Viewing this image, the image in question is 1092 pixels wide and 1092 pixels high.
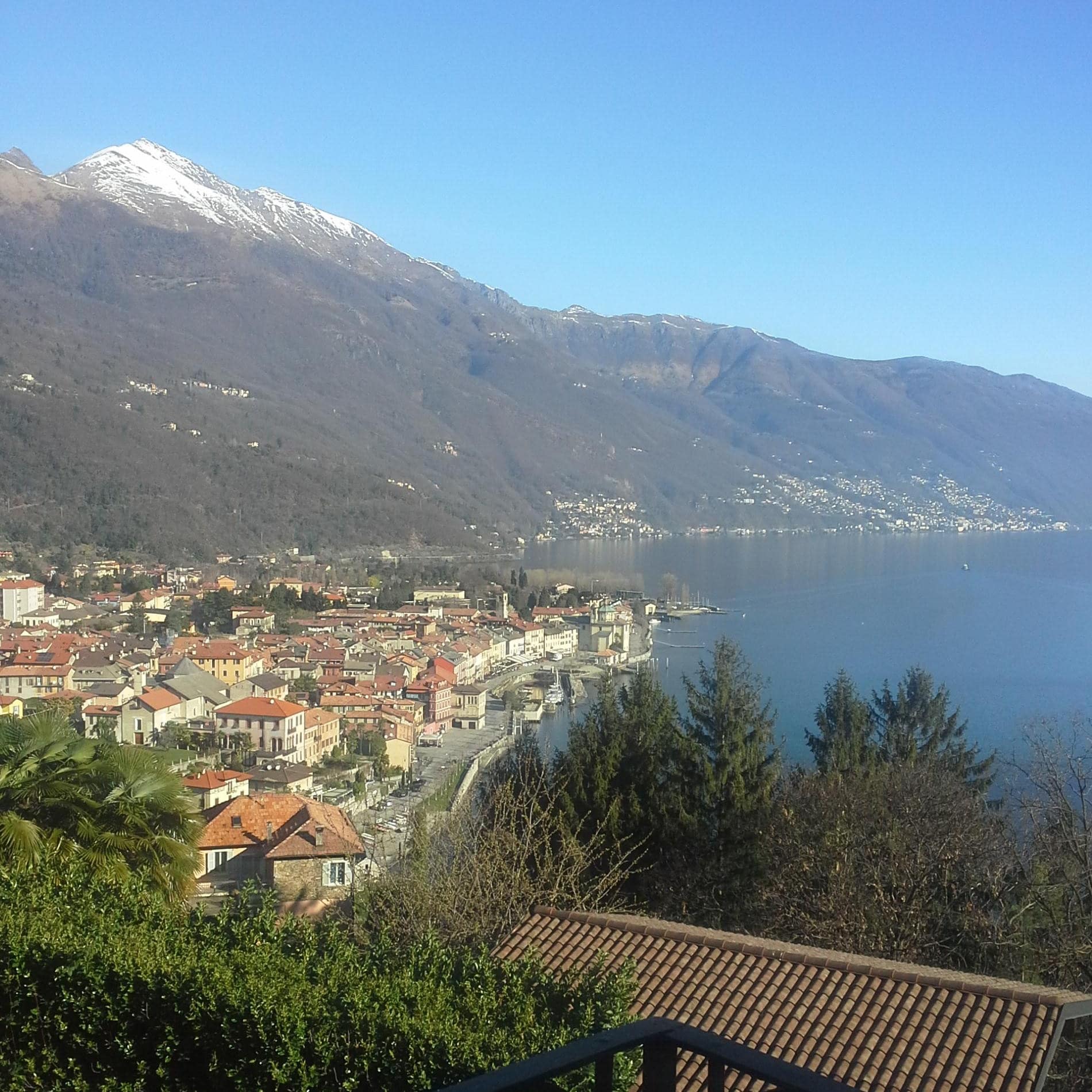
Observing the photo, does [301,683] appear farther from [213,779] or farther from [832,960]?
[832,960]

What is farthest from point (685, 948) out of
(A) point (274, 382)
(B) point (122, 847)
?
(A) point (274, 382)

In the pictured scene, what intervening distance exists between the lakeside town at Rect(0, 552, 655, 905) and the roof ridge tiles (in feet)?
5.53

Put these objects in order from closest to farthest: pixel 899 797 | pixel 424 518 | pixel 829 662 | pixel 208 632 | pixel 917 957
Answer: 1. pixel 917 957
2. pixel 899 797
3. pixel 829 662
4. pixel 208 632
5. pixel 424 518

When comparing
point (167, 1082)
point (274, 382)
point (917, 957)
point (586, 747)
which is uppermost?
point (274, 382)

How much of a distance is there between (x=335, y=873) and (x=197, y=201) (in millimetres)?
156820

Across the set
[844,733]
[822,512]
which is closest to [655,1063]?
[844,733]

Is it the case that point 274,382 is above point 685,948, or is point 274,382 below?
above

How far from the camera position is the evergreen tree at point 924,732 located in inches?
464

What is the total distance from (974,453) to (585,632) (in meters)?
131

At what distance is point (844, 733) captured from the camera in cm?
1280

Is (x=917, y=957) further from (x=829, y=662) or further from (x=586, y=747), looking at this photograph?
(x=829, y=662)

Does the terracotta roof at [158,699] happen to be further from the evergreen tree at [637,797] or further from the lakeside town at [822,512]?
the lakeside town at [822,512]

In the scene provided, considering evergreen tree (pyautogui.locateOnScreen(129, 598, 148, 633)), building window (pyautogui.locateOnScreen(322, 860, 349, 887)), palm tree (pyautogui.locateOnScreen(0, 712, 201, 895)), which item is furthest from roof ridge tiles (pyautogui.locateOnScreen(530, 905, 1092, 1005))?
evergreen tree (pyautogui.locateOnScreen(129, 598, 148, 633))

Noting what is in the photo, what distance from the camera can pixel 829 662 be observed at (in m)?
29.8
